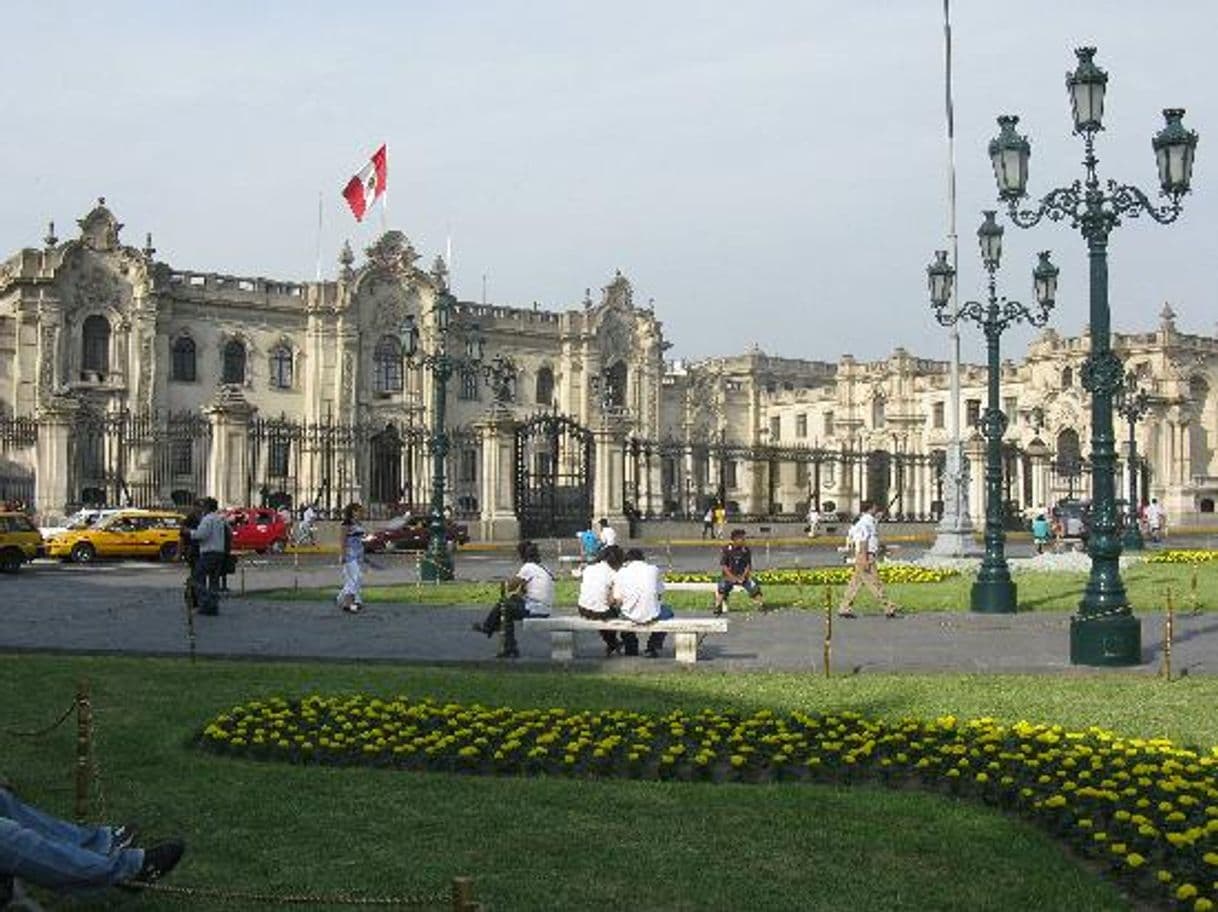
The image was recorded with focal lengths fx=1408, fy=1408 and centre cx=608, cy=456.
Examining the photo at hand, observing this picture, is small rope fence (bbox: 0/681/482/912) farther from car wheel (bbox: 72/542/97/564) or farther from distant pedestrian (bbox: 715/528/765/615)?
car wheel (bbox: 72/542/97/564)

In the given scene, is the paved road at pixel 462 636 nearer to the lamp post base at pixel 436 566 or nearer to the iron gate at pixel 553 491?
the lamp post base at pixel 436 566

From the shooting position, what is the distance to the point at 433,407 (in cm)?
5700

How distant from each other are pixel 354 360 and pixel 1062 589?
4251cm

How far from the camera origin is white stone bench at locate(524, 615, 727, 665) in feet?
45.0

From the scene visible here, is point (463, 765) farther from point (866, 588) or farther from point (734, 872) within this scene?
point (866, 588)

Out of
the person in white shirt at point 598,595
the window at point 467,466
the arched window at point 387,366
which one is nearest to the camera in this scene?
the person in white shirt at point 598,595

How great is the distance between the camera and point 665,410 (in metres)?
77.4

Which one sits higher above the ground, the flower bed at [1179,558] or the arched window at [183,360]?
the arched window at [183,360]

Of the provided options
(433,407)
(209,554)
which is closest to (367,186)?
(433,407)

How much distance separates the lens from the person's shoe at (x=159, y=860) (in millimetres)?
5980

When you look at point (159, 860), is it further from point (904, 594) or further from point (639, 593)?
point (904, 594)

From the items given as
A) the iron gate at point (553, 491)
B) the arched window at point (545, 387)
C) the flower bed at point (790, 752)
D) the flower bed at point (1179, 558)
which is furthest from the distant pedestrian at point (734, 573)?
the arched window at point (545, 387)

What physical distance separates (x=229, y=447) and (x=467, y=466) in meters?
24.9

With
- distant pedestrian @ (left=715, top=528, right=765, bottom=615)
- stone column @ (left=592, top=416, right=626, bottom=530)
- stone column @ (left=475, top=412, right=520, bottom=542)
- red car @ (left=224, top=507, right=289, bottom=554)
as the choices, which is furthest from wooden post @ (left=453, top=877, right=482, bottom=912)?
stone column @ (left=592, top=416, right=626, bottom=530)
